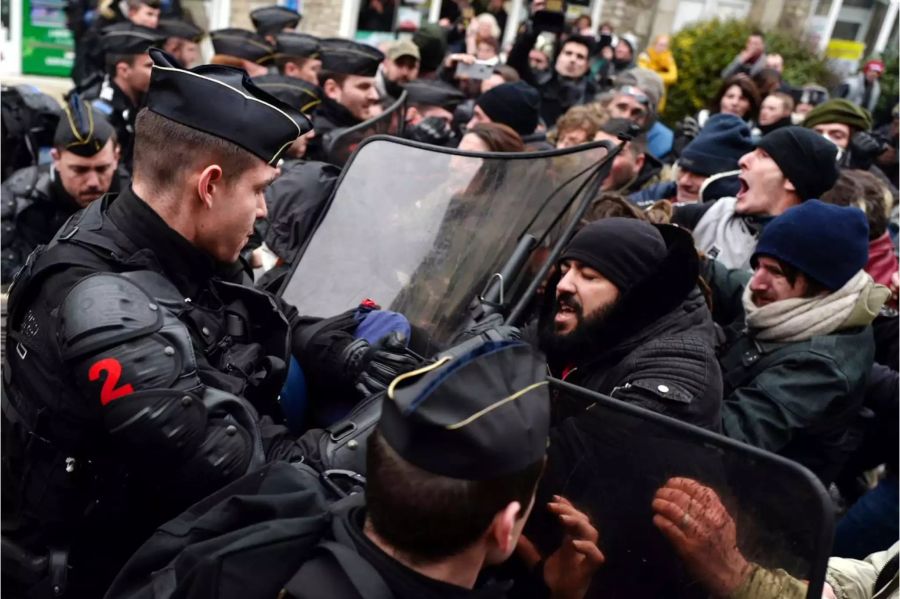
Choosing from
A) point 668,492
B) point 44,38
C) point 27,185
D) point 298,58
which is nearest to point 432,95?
point 298,58

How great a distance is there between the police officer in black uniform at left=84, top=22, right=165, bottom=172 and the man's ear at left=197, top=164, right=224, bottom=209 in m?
3.56

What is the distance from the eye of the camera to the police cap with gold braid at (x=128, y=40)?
18.6 ft

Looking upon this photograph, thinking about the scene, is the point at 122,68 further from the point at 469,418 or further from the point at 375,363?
the point at 469,418

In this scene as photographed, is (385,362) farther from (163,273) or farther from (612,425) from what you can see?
(612,425)

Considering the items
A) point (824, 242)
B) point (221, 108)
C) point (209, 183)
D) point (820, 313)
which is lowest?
point (820, 313)

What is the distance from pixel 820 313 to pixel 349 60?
137 inches

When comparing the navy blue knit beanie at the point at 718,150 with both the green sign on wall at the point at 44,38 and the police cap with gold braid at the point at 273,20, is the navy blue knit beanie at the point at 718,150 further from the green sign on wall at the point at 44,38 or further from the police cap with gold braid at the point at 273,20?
the green sign on wall at the point at 44,38

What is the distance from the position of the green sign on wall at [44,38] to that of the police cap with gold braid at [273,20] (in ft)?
14.9

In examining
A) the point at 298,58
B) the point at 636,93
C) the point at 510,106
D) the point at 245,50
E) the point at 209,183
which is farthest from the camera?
the point at 245,50

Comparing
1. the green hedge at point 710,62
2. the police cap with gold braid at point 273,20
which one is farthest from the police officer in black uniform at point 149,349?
the green hedge at point 710,62

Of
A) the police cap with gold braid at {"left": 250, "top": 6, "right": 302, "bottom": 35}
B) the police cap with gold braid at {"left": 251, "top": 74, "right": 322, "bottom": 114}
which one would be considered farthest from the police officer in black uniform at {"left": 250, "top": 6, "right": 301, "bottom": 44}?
the police cap with gold braid at {"left": 251, "top": 74, "right": 322, "bottom": 114}

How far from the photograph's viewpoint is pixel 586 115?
4652 mm

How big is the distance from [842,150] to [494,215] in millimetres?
4056

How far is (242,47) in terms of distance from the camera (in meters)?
6.24
